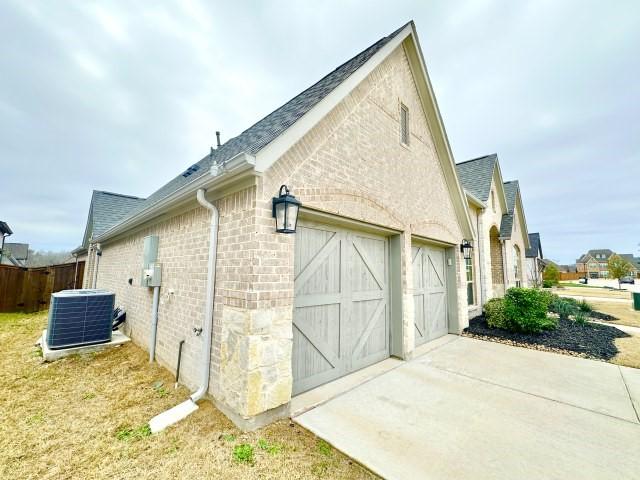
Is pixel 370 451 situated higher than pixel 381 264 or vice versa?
pixel 381 264

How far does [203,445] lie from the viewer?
2566 millimetres

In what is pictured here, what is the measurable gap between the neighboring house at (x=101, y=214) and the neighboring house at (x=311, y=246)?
6.11m

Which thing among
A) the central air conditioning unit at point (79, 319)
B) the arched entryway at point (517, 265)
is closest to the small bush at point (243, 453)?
the central air conditioning unit at point (79, 319)

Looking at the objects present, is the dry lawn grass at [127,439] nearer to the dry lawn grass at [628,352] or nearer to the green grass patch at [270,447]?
the green grass patch at [270,447]

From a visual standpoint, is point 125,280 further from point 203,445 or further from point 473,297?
point 473,297

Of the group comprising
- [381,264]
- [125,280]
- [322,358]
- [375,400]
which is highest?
[381,264]

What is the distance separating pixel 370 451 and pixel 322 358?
155cm

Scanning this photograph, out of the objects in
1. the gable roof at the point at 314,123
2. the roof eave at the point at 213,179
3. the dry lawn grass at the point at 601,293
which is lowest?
the dry lawn grass at the point at 601,293

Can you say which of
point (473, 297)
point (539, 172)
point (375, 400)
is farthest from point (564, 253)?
point (375, 400)

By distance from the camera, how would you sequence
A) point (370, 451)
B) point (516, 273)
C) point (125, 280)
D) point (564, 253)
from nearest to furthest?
point (370, 451) → point (125, 280) → point (516, 273) → point (564, 253)

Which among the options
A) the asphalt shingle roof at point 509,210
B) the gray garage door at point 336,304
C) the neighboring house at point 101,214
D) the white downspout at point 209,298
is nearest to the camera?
the white downspout at point 209,298

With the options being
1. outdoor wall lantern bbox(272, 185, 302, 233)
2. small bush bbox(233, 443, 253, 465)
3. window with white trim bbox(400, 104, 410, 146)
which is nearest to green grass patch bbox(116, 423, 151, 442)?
small bush bbox(233, 443, 253, 465)

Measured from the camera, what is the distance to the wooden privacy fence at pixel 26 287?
10891 mm

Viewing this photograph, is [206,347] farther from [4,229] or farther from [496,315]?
[4,229]
